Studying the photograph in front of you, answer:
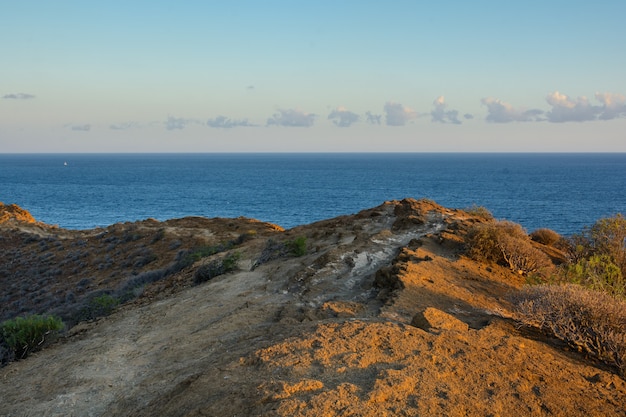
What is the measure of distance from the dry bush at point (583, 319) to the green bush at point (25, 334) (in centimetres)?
1059

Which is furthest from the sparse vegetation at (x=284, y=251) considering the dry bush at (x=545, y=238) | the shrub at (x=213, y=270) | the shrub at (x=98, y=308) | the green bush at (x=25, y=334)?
the dry bush at (x=545, y=238)

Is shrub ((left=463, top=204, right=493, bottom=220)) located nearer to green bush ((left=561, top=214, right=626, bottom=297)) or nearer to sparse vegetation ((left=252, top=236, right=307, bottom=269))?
green bush ((left=561, top=214, right=626, bottom=297))

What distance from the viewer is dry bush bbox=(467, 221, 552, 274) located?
44.0 feet

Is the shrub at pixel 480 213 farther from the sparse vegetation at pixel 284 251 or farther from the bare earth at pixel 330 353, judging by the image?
the sparse vegetation at pixel 284 251

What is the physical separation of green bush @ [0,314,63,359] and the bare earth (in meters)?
0.58

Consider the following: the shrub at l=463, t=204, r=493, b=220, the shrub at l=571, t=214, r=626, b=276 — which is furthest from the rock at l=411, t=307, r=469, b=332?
the shrub at l=463, t=204, r=493, b=220

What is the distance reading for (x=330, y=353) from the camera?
6559 millimetres

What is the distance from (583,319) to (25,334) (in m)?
11.5

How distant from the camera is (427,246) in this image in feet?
47.6

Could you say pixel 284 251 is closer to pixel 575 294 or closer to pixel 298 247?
pixel 298 247

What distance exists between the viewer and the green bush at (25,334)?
1157 cm

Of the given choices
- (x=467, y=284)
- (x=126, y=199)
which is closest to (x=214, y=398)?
(x=467, y=284)

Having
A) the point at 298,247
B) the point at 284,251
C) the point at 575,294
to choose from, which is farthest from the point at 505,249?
the point at 284,251

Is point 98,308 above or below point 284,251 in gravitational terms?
below
